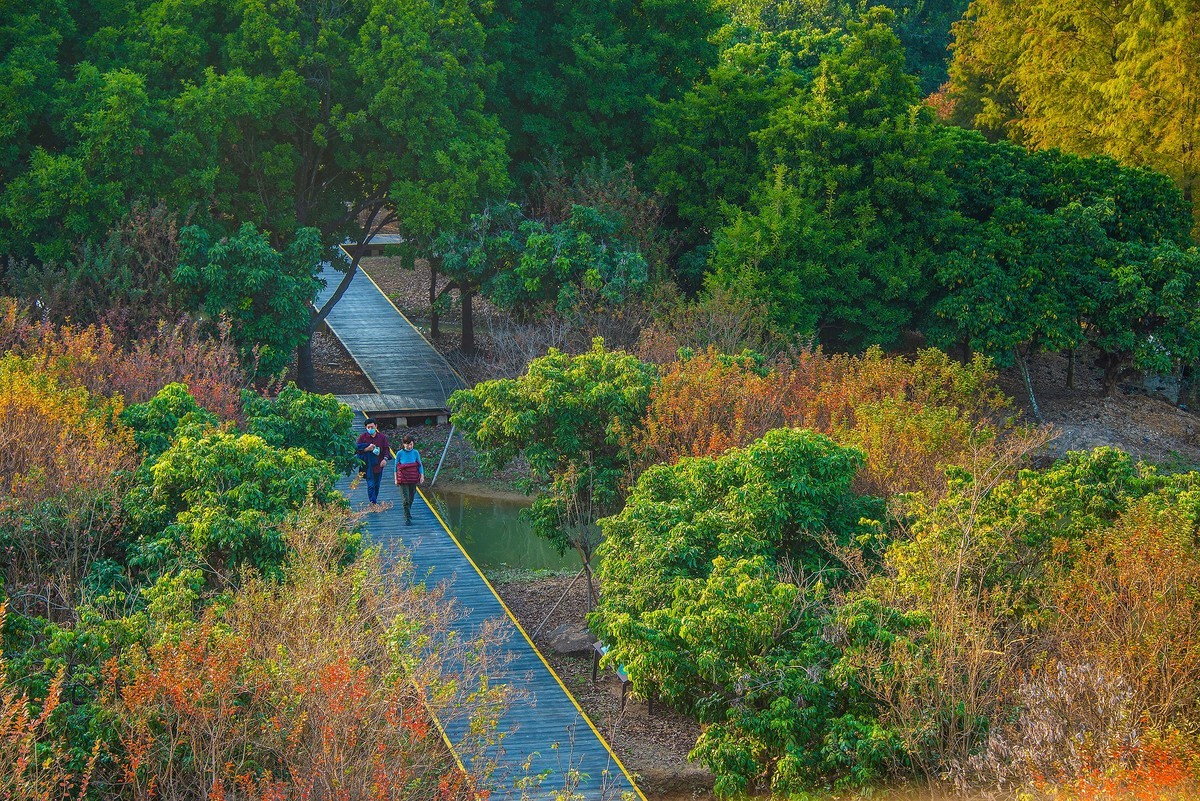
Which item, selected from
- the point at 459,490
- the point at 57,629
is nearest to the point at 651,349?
the point at 459,490

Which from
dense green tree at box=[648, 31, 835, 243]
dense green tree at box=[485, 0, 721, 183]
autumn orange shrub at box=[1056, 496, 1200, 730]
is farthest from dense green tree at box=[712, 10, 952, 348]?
autumn orange shrub at box=[1056, 496, 1200, 730]

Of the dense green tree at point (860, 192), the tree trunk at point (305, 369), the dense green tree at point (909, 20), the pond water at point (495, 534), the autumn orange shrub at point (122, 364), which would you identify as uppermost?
the dense green tree at point (909, 20)

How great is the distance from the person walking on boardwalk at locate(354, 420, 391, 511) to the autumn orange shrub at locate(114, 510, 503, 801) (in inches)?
358

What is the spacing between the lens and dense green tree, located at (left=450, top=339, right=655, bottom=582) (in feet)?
72.0

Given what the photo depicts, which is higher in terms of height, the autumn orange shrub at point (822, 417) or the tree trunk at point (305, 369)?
the autumn orange shrub at point (822, 417)

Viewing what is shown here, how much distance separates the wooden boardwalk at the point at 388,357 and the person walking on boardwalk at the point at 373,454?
878 centimetres

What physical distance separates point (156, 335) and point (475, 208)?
30.3 ft

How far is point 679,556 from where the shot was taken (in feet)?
58.2

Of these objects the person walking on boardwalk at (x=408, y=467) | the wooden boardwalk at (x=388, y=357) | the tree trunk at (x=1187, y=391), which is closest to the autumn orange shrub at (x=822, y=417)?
the person walking on boardwalk at (x=408, y=467)

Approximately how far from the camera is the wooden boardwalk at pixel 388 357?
33.9 meters

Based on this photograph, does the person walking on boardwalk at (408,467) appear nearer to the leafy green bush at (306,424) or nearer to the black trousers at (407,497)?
the black trousers at (407,497)

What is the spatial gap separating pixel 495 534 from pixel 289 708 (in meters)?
16.0

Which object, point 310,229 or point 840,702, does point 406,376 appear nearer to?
point 310,229

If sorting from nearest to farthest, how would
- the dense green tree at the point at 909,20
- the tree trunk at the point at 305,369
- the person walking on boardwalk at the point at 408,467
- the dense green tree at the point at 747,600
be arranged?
1. the dense green tree at the point at 747,600
2. the person walking on boardwalk at the point at 408,467
3. the tree trunk at the point at 305,369
4. the dense green tree at the point at 909,20
